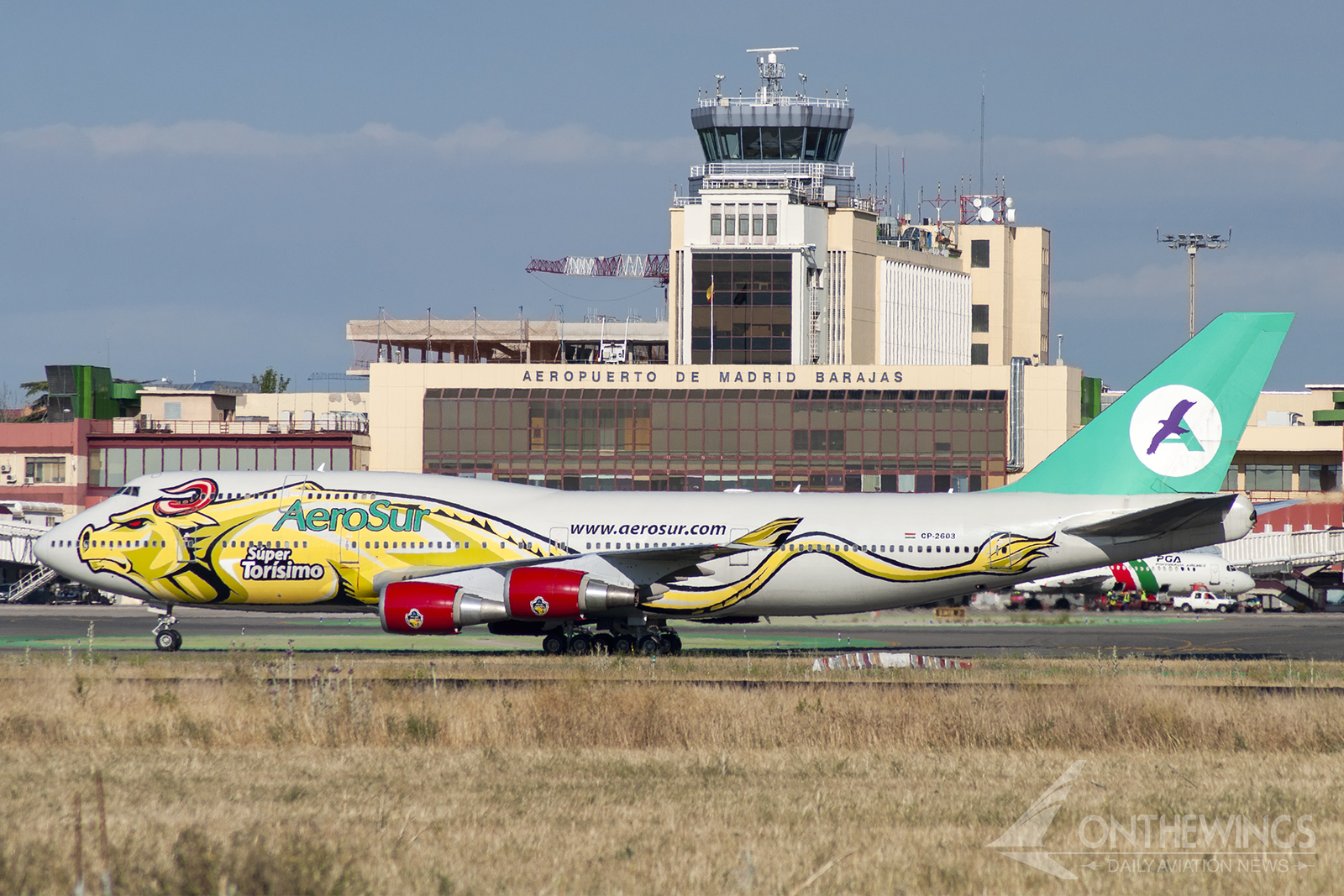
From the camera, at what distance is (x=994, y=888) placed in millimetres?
12539

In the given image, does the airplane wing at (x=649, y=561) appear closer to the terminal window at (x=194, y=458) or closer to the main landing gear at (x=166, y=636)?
the main landing gear at (x=166, y=636)

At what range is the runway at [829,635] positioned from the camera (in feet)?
141

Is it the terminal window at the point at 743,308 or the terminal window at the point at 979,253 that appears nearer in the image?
the terminal window at the point at 743,308

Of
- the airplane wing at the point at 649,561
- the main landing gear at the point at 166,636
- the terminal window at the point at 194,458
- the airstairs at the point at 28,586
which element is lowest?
the airstairs at the point at 28,586

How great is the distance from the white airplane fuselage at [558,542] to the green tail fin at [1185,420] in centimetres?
63

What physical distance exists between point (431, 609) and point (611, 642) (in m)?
5.45

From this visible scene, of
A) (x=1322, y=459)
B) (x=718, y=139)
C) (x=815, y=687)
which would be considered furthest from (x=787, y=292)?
(x=815, y=687)

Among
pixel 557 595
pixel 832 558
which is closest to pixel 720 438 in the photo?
pixel 832 558

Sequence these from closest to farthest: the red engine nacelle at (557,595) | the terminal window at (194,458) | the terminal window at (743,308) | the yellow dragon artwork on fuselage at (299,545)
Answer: the red engine nacelle at (557,595) < the yellow dragon artwork on fuselage at (299,545) < the terminal window at (194,458) < the terminal window at (743,308)

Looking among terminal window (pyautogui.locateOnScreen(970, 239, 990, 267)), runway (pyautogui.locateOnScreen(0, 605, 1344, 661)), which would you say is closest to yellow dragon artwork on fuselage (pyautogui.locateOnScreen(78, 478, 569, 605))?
runway (pyautogui.locateOnScreen(0, 605, 1344, 661))

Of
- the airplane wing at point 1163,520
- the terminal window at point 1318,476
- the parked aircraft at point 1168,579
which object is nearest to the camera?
the airplane wing at point 1163,520

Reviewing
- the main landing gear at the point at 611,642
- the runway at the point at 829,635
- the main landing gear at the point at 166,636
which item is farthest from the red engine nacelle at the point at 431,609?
the main landing gear at the point at 166,636

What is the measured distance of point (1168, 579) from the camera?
8412cm

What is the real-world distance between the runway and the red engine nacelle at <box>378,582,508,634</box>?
4.98 metres
